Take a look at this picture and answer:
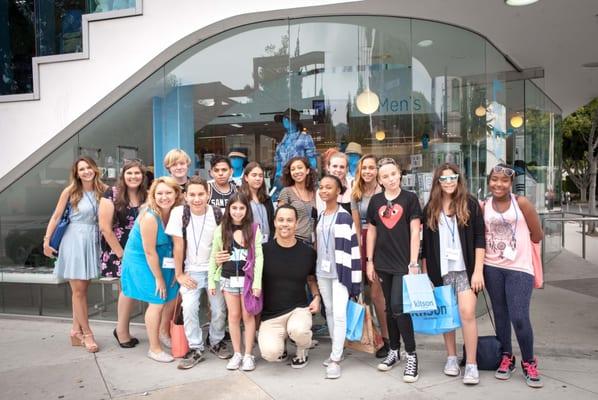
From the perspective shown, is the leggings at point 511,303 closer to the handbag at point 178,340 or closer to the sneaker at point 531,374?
the sneaker at point 531,374

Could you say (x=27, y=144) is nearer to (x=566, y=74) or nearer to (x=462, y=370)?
(x=462, y=370)

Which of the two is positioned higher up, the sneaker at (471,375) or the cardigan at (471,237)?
the cardigan at (471,237)

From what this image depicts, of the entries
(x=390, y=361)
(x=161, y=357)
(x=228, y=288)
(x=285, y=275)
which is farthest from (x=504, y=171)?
(x=161, y=357)

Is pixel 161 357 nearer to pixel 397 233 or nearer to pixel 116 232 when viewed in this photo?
pixel 116 232

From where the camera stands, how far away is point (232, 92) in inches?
241

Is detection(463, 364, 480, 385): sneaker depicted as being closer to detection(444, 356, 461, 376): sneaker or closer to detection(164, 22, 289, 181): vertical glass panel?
detection(444, 356, 461, 376): sneaker

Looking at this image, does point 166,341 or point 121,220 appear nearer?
point 121,220

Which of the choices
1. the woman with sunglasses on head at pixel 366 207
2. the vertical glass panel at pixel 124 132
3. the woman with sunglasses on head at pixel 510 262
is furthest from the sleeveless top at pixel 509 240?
the vertical glass panel at pixel 124 132

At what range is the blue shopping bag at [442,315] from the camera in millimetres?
3705

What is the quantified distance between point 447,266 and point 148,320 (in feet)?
8.98

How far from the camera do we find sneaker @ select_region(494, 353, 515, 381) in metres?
3.76

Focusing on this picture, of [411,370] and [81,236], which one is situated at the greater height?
[81,236]

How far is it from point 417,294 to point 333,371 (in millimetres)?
970

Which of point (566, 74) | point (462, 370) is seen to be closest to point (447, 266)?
point (462, 370)
